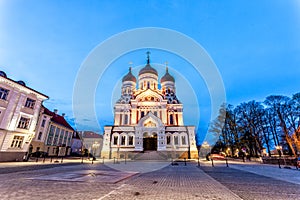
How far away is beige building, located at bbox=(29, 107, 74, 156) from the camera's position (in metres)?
29.0

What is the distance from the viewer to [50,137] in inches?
1296

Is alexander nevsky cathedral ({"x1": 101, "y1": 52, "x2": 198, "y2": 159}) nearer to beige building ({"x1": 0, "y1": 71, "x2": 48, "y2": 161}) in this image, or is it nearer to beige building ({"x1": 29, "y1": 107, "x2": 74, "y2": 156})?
beige building ({"x1": 29, "y1": 107, "x2": 74, "y2": 156})

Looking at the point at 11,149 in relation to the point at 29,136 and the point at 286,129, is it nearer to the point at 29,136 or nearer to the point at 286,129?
the point at 29,136

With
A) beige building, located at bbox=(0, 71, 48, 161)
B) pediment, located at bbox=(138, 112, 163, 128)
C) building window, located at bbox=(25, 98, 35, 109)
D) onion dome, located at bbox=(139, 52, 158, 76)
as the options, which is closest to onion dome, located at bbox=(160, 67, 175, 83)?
onion dome, located at bbox=(139, 52, 158, 76)

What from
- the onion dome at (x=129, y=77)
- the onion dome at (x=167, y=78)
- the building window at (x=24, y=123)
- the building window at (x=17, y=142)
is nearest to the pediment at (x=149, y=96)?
the onion dome at (x=129, y=77)

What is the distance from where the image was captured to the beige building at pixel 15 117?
1864cm

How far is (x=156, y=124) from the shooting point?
34.4 metres

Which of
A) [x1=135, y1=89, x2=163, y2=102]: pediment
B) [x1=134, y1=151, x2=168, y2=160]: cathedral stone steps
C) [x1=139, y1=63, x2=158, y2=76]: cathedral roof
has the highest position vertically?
[x1=139, y1=63, x2=158, y2=76]: cathedral roof

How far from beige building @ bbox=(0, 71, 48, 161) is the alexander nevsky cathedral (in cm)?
1468

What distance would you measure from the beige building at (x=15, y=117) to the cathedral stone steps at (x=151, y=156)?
18.3 m

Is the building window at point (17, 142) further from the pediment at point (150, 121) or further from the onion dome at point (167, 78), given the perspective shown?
the onion dome at point (167, 78)

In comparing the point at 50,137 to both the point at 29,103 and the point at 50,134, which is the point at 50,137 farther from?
the point at 29,103

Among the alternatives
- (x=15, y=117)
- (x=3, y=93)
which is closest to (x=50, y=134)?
(x=15, y=117)

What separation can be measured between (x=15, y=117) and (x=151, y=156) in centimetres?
2220
